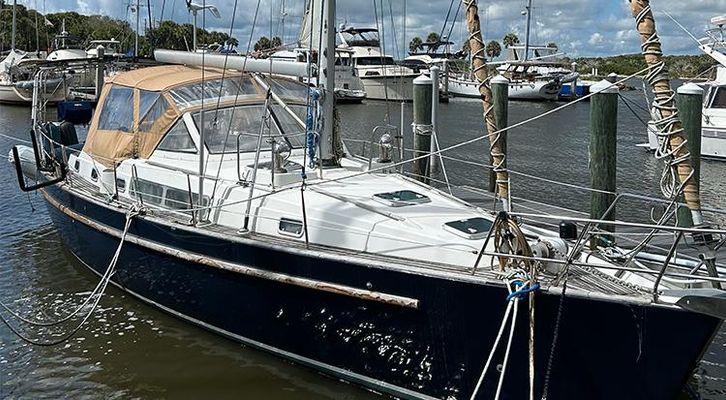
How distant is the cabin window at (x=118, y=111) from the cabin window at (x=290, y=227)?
333cm

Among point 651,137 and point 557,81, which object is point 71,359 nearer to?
point 651,137

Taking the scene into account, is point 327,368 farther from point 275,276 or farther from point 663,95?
point 663,95

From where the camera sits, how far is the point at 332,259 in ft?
21.7

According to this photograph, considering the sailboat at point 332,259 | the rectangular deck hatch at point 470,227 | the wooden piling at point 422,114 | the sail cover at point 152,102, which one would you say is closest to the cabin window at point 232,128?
the sailboat at point 332,259

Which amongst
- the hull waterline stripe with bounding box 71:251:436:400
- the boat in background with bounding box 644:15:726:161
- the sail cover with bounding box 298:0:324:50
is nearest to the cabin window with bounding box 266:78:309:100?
the sail cover with bounding box 298:0:324:50

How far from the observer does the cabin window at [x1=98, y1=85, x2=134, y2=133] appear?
31.9 feet

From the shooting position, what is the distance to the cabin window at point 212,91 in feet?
30.5

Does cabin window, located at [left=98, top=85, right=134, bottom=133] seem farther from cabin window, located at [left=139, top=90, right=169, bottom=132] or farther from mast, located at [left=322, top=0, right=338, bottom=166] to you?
mast, located at [left=322, top=0, right=338, bottom=166]

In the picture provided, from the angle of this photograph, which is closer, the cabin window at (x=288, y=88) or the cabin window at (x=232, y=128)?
the cabin window at (x=232, y=128)

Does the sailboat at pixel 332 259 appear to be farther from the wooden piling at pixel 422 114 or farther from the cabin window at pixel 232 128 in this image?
the wooden piling at pixel 422 114

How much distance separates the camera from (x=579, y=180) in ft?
67.7

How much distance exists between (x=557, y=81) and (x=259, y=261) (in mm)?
48113

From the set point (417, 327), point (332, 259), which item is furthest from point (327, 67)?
point (417, 327)

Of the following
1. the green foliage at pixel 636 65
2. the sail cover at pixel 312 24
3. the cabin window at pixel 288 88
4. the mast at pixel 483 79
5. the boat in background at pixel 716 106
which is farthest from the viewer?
the green foliage at pixel 636 65
